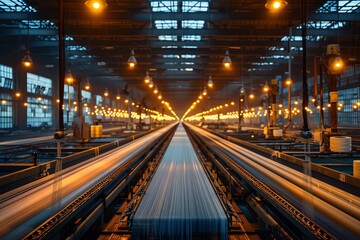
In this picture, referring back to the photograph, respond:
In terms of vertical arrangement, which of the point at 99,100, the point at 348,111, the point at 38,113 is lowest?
the point at 348,111

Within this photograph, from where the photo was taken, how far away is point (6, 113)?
998 inches

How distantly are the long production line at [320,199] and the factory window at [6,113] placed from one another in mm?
23403

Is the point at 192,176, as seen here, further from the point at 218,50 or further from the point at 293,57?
the point at 293,57

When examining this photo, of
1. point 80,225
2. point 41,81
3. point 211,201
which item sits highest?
point 41,81

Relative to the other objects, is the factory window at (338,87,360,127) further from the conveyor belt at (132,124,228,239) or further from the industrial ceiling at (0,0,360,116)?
the conveyor belt at (132,124,228,239)

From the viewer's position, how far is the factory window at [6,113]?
24.5 meters

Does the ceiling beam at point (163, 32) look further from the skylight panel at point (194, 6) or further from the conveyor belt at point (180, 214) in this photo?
the conveyor belt at point (180, 214)

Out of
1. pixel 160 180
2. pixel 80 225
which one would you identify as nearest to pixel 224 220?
pixel 80 225

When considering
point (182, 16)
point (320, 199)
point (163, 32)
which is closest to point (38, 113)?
point (163, 32)

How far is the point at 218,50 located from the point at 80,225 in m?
17.0

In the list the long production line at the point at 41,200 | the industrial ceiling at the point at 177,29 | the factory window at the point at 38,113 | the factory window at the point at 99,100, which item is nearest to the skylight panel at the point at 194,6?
the industrial ceiling at the point at 177,29

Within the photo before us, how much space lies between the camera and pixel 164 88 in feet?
131

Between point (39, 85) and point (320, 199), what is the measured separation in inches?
1148

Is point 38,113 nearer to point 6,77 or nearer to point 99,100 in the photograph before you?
point 6,77
